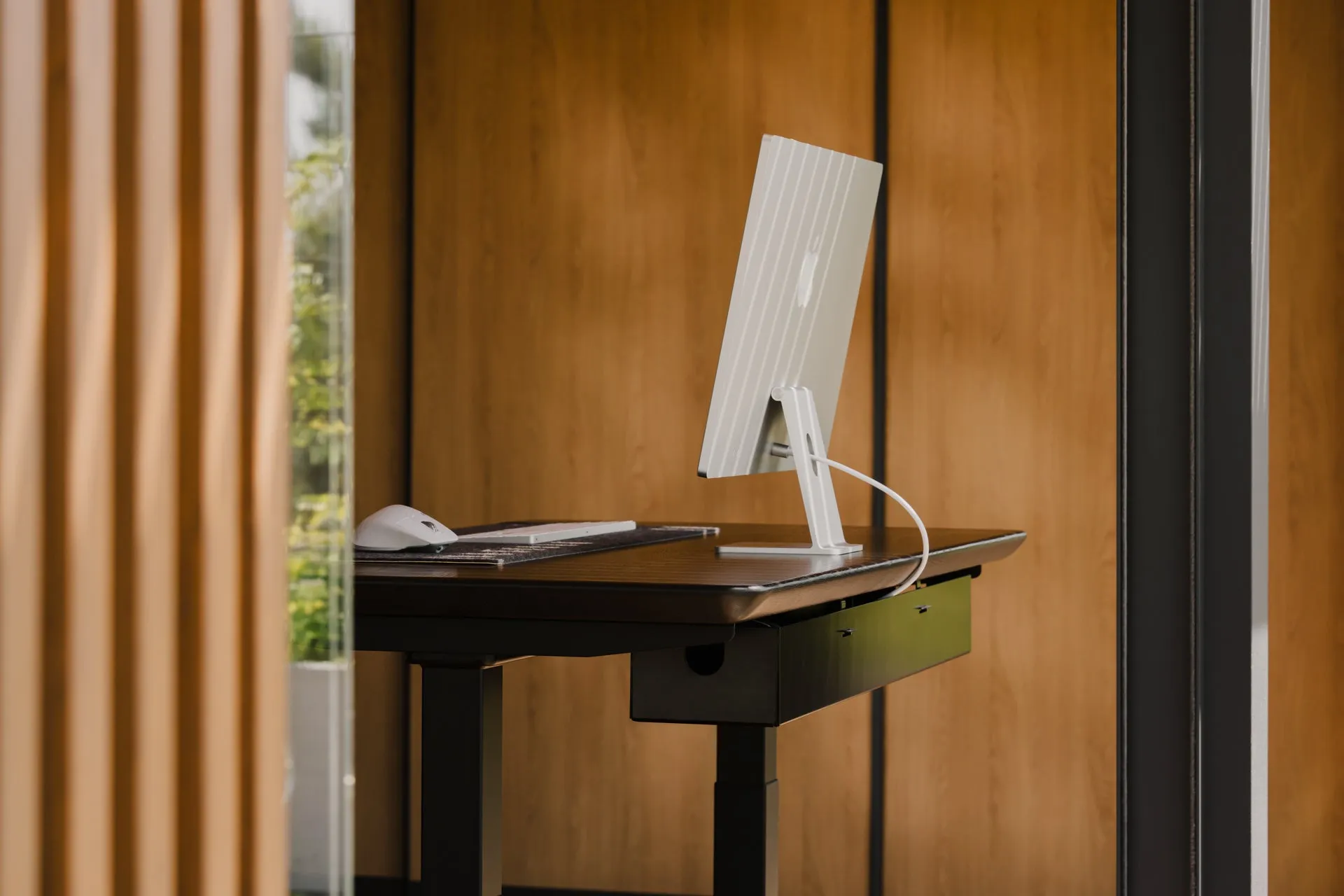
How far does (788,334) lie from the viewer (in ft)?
5.59

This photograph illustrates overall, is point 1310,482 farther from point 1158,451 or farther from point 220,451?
point 220,451

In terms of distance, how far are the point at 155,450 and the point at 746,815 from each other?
4.44 ft

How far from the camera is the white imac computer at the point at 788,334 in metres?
1.60

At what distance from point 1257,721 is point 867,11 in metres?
1.84

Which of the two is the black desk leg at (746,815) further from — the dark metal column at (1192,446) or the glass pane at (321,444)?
the glass pane at (321,444)

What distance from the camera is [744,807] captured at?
1.85m

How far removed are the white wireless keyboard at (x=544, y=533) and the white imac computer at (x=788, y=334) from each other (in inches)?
9.6

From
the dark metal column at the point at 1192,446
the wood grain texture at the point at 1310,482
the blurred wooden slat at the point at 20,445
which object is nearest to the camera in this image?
the blurred wooden slat at the point at 20,445

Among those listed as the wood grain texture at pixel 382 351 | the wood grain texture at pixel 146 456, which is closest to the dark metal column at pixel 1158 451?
the wood grain texture at pixel 382 351

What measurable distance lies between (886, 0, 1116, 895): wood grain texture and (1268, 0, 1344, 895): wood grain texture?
13.6 inches

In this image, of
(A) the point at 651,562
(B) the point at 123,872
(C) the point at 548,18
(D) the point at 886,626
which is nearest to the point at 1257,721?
(D) the point at 886,626

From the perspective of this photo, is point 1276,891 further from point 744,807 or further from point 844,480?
point 744,807

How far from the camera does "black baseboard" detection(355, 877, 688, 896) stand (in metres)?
3.21

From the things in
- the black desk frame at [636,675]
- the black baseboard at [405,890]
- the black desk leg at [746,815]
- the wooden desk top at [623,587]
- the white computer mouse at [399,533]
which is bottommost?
the black baseboard at [405,890]
